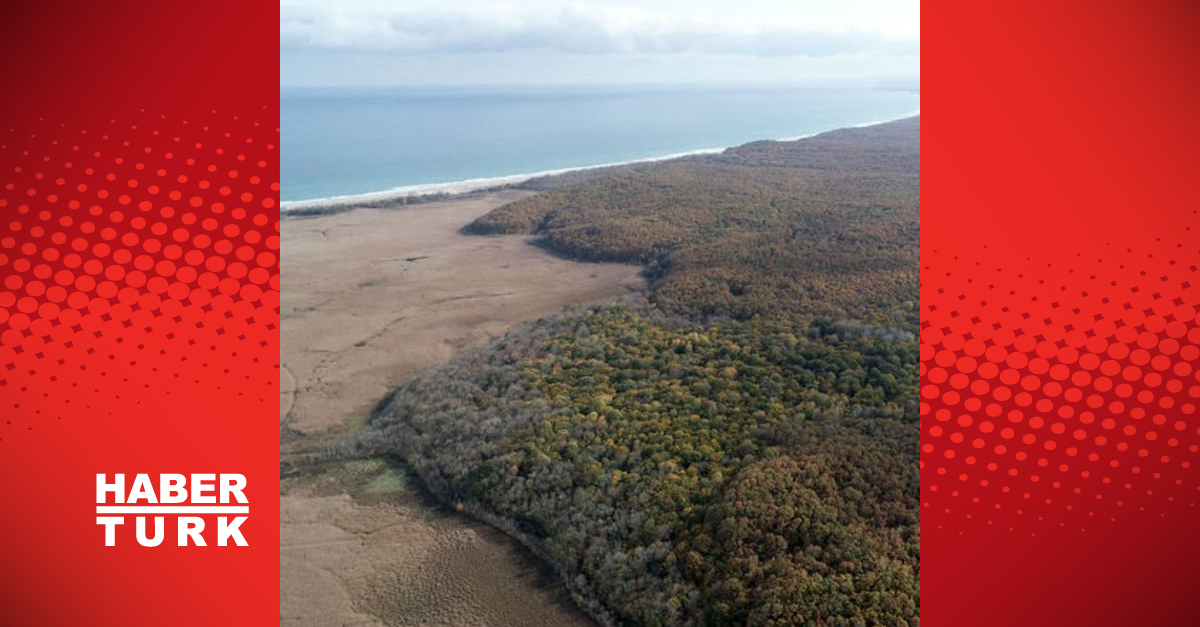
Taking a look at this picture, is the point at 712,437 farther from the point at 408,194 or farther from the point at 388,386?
the point at 408,194

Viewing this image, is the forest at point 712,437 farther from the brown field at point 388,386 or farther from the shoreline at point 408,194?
the shoreline at point 408,194

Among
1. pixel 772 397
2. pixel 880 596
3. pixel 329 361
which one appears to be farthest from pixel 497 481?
pixel 329 361

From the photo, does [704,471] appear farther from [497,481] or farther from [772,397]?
[497,481]

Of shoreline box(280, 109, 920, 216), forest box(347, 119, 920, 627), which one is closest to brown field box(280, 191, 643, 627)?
forest box(347, 119, 920, 627)

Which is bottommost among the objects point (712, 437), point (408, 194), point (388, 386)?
point (712, 437)

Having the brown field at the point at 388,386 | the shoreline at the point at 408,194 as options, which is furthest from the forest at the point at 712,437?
the shoreline at the point at 408,194

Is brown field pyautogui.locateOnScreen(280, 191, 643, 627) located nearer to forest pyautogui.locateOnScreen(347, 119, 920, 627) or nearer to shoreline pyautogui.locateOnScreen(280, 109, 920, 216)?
forest pyautogui.locateOnScreen(347, 119, 920, 627)

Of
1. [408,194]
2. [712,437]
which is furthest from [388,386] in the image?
[408,194]
